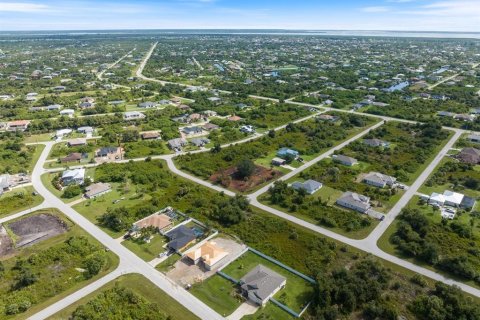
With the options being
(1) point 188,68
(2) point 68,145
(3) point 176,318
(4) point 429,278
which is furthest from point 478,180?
(1) point 188,68

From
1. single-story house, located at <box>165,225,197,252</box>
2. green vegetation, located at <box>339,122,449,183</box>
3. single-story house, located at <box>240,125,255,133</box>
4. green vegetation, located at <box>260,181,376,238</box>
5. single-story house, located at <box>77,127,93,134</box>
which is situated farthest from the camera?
single-story house, located at <box>77,127,93,134</box>

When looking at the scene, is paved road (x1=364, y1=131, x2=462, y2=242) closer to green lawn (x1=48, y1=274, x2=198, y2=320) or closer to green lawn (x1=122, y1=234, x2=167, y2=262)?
green lawn (x1=48, y1=274, x2=198, y2=320)

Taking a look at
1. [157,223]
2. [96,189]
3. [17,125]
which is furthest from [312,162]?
[17,125]

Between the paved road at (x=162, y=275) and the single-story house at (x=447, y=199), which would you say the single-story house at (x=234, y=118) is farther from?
the single-story house at (x=447, y=199)

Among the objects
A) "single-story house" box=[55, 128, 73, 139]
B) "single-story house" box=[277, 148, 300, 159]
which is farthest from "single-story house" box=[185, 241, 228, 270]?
"single-story house" box=[55, 128, 73, 139]

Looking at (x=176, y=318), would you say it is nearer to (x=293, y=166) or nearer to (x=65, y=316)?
(x=65, y=316)
